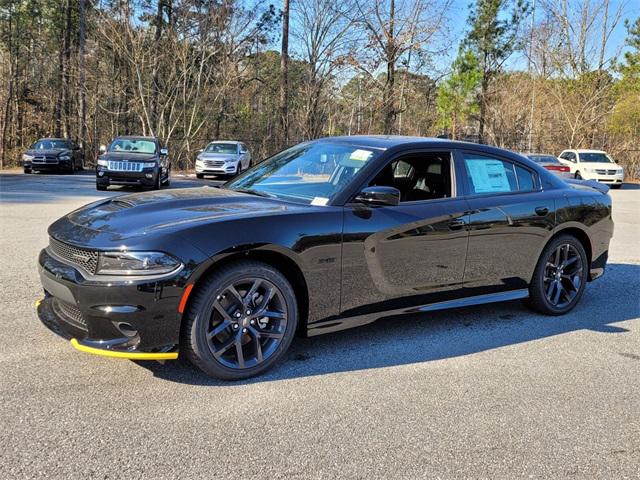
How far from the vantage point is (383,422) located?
A: 3176mm

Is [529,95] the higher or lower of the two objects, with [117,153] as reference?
higher

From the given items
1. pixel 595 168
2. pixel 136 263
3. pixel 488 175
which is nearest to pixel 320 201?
pixel 136 263

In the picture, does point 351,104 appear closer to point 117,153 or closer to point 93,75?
point 93,75

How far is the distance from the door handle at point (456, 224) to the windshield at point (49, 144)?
74.3 ft

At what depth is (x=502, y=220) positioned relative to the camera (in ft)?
15.7

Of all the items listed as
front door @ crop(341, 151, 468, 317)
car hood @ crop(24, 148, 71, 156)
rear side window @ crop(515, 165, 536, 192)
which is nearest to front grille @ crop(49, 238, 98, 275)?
front door @ crop(341, 151, 468, 317)

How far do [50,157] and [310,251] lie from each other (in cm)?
2194

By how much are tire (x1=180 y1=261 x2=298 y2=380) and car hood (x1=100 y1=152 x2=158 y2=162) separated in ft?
46.1

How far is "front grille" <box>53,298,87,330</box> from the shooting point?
3350 millimetres

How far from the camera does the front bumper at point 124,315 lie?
3.21m

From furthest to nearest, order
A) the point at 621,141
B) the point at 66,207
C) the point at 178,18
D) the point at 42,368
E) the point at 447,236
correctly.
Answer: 1. the point at 621,141
2. the point at 178,18
3. the point at 66,207
4. the point at 447,236
5. the point at 42,368

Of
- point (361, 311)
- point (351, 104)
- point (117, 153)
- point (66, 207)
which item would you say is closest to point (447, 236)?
point (361, 311)

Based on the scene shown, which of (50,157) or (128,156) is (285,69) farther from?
(128,156)

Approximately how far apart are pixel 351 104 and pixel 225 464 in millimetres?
32534
